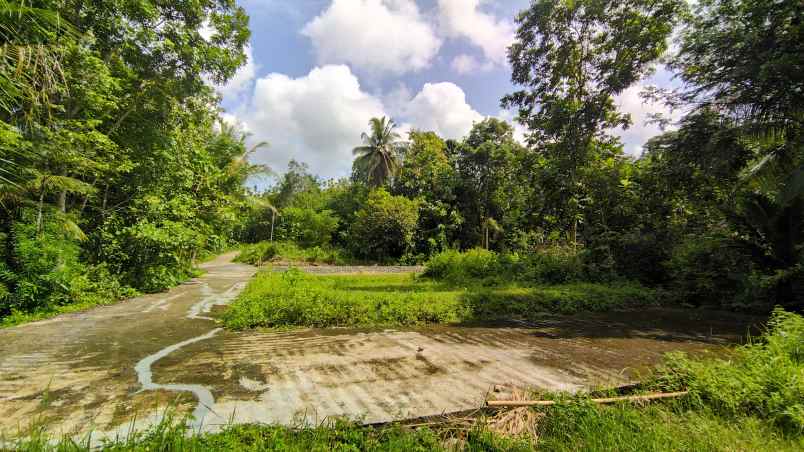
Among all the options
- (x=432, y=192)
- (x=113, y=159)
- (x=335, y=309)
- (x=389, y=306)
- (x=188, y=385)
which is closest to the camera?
(x=188, y=385)

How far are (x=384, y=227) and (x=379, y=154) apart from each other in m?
7.89

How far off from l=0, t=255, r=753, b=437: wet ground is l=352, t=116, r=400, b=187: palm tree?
21.1m

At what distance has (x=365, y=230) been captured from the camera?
74.2 ft

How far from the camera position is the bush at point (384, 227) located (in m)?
21.8

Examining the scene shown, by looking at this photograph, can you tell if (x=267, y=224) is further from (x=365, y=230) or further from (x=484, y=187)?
(x=484, y=187)

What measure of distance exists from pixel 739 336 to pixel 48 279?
1193 centimetres

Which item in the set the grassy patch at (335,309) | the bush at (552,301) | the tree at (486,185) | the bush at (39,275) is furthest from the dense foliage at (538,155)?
the tree at (486,185)

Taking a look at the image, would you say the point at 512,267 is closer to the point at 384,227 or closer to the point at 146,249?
the point at 384,227

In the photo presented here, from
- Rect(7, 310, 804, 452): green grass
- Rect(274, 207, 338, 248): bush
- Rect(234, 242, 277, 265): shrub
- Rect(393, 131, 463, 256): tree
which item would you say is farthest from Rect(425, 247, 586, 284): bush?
Rect(274, 207, 338, 248): bush

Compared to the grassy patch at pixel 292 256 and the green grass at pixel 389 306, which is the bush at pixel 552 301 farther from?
the grassy patch at pixel 292 256

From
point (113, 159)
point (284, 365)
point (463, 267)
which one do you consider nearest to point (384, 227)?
point (463, 267)

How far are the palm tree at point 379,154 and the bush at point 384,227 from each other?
13.2 feet

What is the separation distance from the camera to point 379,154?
89.6 feet

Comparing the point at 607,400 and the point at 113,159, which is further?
the point at 113,159
